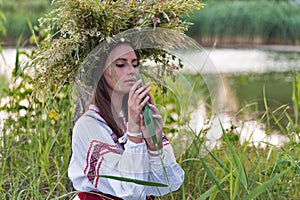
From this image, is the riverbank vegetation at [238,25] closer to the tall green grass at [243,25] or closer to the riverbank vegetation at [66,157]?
the tall green grass at [243,25]

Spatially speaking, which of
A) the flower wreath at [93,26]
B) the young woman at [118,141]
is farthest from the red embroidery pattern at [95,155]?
the flower wreath at [93,26]

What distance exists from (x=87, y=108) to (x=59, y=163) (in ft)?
2.51

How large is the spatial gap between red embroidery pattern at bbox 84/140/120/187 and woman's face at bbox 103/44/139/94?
162 millimetres

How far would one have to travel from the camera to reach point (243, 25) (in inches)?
307

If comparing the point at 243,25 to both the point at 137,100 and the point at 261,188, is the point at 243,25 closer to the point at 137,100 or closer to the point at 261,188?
the point at 137,100

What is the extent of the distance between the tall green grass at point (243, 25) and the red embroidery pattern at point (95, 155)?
20.2ft

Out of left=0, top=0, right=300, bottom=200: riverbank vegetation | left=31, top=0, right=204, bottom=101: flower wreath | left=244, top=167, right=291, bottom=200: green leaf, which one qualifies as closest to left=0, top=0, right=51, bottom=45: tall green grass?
left=0, top=0, right=300, bottom=200: riverbank vegetation

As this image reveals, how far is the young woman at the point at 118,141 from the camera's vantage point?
1.44 m

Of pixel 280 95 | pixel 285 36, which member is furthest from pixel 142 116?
pixel 285 36

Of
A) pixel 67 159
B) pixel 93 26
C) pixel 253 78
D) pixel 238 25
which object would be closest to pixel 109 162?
pixel 93 26

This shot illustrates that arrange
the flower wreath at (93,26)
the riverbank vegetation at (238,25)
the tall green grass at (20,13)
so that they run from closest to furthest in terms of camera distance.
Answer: the flower wreath at (93,26), the tall green grass at (20,13), the riverbank vegetation at (238,25)

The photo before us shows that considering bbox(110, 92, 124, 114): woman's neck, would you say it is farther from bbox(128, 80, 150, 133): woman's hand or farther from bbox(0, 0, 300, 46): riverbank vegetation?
bbox(0, 0, 300, 46): riverbank vegetation

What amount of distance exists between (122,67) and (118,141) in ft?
0.72

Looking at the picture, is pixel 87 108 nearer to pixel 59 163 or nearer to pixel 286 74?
pixel 59 163
